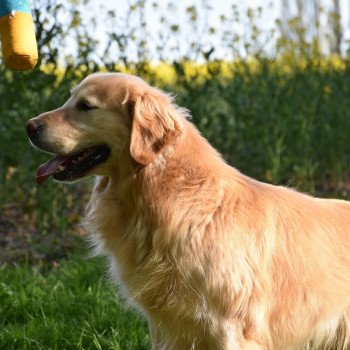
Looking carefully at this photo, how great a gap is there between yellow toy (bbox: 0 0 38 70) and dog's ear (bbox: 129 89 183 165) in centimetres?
60

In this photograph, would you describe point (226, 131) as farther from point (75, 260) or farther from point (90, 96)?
point (90, 96)

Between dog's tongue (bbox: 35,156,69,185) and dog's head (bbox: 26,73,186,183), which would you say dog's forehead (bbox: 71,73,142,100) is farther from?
dog's tongue (bbox: 35,156,69,185)

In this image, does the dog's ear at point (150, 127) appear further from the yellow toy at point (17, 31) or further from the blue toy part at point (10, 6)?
the blue toy part at point (10, 6)

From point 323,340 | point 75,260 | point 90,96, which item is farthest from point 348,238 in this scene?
point 75,260

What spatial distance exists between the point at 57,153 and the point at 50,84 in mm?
3215

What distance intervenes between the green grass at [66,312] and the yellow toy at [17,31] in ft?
5.77

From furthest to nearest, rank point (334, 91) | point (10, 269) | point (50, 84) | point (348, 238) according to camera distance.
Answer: point (334, 91) < point (50, 84) < point (10, 269) < point (348, 238)

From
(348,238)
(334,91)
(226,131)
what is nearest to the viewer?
(348,238)

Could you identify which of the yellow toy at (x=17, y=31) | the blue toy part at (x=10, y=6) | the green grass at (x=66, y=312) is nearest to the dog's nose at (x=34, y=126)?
the yellow toy at (x=17, y=31)

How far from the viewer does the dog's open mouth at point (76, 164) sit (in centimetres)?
399

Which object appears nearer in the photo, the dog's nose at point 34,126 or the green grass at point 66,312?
the dog's nose at point 34,126

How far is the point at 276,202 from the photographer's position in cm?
417

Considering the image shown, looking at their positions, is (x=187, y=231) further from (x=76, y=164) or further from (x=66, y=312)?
(x=66, y=312)

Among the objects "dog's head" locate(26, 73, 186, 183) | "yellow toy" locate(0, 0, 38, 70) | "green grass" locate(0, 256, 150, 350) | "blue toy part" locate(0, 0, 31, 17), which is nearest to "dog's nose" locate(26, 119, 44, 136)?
"dog's head" locate(26, 73, 186, 183)
